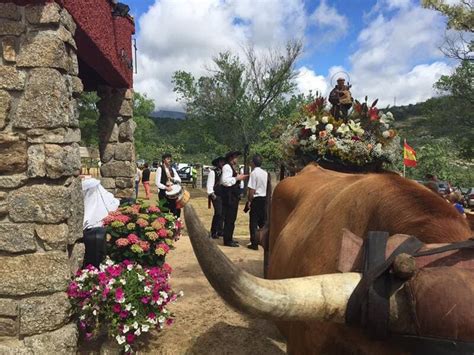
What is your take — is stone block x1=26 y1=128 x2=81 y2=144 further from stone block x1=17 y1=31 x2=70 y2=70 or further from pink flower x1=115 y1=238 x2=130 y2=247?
pink flower x1=115 y1=238 x2=130 y2=247

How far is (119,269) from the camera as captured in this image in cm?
388

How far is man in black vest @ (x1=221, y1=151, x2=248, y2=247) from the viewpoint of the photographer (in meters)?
8.80

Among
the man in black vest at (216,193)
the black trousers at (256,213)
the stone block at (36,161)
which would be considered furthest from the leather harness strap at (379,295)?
the man in black vest at (216,193)

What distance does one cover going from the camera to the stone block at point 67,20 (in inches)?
150

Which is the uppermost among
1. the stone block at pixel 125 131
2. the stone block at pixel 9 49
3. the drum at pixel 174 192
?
the stone block at pixel 9 49

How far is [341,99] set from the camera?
4945 mm

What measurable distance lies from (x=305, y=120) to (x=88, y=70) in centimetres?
426

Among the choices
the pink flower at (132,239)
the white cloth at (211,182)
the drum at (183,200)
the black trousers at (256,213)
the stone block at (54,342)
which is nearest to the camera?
the drum at (183,200)

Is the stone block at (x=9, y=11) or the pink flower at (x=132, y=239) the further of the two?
the pink flower at (x=132, y=239)

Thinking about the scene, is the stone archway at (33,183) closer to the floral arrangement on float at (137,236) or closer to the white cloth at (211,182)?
the floral arrangement on float at (137,236)

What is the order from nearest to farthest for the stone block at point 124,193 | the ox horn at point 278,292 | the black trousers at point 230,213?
the ox horn at point 278,292, the stone block at point 124,193, the black trousers at point 230,213

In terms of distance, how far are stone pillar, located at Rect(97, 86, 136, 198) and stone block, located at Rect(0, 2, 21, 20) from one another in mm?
4847

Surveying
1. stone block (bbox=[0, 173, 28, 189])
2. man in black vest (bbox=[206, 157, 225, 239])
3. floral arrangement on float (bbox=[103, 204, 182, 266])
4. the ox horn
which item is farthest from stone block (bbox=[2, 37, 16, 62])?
man in black vest (bbox=[206, 157, 225, 239])

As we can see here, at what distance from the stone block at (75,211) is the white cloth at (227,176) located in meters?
4.87
